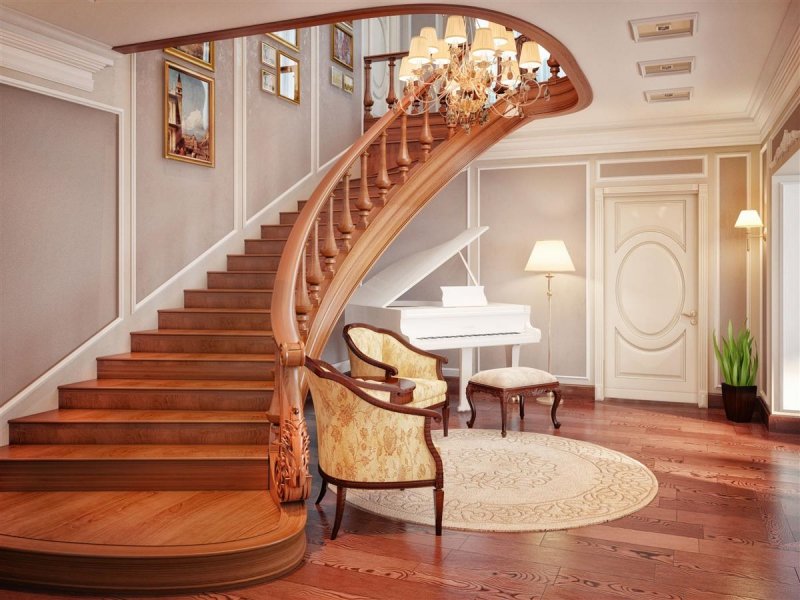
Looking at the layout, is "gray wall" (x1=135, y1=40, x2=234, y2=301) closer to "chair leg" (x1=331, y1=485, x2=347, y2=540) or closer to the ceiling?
the ceiling

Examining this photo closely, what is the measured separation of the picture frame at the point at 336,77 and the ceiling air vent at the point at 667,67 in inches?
133

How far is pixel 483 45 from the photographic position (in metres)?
3.95

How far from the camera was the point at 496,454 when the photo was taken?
15.2 feet

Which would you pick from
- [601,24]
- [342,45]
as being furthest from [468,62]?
[342,45]

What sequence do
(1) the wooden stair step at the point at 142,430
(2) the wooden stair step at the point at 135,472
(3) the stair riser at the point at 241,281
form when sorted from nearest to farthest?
1. (2) the wooden stair step at the point at 135,472
2. (1) the wooden stair step at the point at 142,430
3. (3) the stair riser at the point at 241,281

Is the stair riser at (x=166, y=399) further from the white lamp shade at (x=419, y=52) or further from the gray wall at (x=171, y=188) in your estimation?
the white lamp shade at (x=419, y=52)

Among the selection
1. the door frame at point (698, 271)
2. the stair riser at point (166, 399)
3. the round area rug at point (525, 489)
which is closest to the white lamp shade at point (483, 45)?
the stair riser at point (166, 399)

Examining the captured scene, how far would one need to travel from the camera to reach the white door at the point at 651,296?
658cm

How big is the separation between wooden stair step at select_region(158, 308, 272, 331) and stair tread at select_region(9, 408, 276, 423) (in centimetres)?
95

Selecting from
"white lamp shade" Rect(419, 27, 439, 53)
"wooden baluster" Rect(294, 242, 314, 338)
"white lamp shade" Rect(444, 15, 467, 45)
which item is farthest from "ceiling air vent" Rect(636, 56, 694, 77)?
"wooden baluster" Rect(294, 242, 314, 338)

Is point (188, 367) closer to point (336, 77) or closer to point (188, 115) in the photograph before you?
point (188, 115)

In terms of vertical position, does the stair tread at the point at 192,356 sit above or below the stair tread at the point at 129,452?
above

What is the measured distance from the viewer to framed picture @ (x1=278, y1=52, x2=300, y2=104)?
6.32m

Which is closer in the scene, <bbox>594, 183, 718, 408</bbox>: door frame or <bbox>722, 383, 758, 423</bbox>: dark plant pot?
<bbox>722, 383, 758, 423</bbox>: dark plant pot
